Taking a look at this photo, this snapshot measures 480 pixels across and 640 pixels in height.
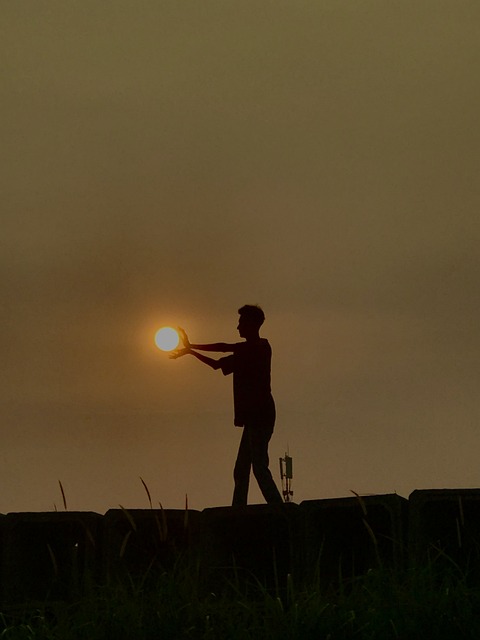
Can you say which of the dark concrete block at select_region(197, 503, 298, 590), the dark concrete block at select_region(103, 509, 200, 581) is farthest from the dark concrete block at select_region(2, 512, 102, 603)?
the dark concrete block at select_region(197, 503, 298, 590)

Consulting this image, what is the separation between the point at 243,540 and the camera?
782 centimetres

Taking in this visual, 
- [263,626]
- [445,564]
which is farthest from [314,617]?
[445,564]

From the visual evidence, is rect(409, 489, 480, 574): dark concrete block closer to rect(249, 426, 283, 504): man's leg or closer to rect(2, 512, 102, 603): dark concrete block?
rect(2, 512, 102, 603): dark concrete block

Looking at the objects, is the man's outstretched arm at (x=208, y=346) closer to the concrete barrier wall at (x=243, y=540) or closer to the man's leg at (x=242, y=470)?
the man's leg at (x=242, y=470)

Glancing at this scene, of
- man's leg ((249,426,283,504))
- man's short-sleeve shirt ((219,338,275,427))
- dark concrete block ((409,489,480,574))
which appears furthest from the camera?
man's short-sleeve shirt ((219,338,275,427))

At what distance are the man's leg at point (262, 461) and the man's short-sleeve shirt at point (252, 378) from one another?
0.08 m

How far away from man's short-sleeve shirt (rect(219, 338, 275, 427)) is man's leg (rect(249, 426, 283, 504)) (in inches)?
3.1

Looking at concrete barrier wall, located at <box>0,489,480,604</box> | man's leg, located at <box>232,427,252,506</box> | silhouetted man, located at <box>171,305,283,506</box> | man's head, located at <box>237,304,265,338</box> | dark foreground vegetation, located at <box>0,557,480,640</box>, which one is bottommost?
dark foreground vegetation, located at <box>0,557,480,640</box>

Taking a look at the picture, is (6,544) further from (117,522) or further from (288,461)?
(288,461)

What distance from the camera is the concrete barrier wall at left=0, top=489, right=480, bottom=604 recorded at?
7.52m

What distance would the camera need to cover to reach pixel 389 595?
6223 mm

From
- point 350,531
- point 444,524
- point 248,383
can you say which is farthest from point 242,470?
point 444,524

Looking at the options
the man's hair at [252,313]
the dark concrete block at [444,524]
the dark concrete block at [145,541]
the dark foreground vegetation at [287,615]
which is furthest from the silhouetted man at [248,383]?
the dark foreground vegetation at [287,615]

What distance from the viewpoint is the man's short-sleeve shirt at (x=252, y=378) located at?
37.9 ft
